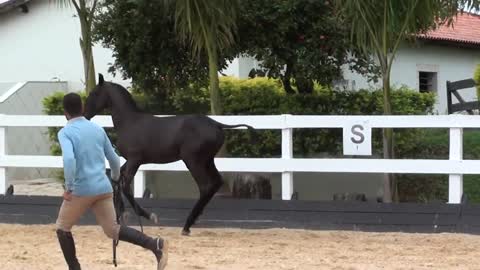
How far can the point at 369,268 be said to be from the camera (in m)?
7.58

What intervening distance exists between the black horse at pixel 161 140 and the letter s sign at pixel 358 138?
1.69 m

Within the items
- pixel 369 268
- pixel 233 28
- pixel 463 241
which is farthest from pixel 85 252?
pixel 233 28

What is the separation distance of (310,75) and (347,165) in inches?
149

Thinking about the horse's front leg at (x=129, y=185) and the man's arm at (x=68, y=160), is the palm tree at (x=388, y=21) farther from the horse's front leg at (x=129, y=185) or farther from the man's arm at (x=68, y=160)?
the man's arm at (x=68, y=160)

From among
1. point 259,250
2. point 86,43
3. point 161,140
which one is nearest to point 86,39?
point 86,43

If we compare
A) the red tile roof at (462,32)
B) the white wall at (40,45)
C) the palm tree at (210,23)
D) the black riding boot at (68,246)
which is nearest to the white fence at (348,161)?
the palm tree at (210,23)

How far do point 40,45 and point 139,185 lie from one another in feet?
41.4

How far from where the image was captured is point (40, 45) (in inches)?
883

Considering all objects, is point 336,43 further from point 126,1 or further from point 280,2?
point 126,1

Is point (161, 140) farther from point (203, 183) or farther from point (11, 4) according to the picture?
point (11, 4)

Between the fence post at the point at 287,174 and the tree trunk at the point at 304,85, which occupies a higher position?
the tree trunk at the point at 304,85

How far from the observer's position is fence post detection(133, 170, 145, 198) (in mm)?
11094

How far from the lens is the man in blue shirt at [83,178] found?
6.29 m

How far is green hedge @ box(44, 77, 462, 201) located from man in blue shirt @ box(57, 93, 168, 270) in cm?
692
